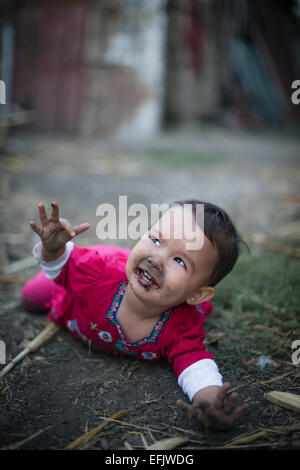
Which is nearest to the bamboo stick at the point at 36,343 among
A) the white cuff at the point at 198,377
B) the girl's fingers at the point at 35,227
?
the girl's fingers at the point at 35,227

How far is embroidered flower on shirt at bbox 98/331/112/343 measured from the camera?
71.0 inches

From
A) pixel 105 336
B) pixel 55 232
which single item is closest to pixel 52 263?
pixel 55 232

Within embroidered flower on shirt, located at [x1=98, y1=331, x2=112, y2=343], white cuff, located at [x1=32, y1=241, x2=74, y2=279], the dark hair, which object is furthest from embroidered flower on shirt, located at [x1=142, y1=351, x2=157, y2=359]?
white cuff, located at [x1=32, y1=241, x2=74, y2=279]

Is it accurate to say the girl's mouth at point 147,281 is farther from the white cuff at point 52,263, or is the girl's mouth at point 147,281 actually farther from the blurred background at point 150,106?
the blurred background at point 150,106

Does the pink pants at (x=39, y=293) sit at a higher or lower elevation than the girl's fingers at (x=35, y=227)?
lower

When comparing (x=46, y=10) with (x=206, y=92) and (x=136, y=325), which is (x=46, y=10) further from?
(x=136, y=325)

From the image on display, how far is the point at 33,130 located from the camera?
8.21m

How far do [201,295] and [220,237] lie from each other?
27 cm

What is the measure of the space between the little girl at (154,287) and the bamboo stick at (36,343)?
0.11 meters

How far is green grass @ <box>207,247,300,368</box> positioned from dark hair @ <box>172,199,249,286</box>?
457mm

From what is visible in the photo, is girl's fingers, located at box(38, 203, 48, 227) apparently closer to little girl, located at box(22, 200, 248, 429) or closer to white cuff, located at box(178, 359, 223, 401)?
little girl, located at box(22, 200, 248, 429)

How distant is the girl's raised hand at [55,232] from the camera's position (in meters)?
1.70
